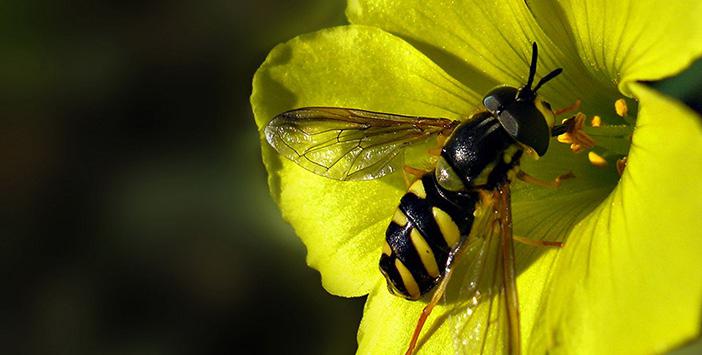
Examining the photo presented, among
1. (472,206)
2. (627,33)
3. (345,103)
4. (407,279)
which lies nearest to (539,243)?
(472,206)

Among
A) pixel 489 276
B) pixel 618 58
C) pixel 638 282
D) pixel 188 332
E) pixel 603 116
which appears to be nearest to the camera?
pixel 638 282

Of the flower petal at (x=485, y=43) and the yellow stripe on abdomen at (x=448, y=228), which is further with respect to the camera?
the flower petal at (x=485, y=43)

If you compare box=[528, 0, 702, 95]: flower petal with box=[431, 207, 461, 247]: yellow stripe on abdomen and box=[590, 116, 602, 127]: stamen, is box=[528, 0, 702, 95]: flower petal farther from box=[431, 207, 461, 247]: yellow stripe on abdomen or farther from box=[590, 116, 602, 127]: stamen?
box=[431, 207, 461, 247]: yellow stripe on abdomen

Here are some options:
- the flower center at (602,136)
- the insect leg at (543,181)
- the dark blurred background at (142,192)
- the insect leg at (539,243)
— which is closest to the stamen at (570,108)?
the flower center at (602,136)

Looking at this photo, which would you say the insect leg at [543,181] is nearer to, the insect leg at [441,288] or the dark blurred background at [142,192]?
the insect leg at [441,288]

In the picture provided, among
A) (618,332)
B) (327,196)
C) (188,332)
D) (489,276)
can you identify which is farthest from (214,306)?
(618,332)

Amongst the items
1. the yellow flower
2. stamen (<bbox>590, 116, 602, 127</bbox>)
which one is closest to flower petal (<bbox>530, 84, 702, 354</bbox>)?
the yellow flower

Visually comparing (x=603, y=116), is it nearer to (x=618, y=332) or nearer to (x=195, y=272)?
(x=618, y=332)
